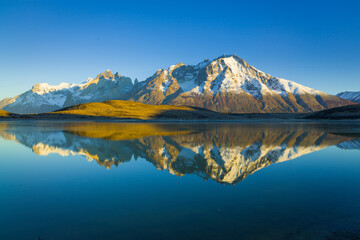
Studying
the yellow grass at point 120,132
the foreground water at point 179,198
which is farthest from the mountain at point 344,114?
the foreground water at point 179,198

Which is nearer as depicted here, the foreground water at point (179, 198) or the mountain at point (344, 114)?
the foreground water at point (179, 198)

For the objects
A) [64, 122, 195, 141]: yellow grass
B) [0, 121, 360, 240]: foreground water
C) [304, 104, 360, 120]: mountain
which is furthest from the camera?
[304, 104, 360, 120]: mountain

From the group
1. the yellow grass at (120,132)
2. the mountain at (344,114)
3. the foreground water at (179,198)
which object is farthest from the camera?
the mountain at (344,114)

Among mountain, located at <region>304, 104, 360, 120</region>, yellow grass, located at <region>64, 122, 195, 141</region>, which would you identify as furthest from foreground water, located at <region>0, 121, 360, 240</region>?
mountain, located at <region>304, 104, 360, 120</region>

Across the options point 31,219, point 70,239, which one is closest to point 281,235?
point 70,239

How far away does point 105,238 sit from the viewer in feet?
28.1

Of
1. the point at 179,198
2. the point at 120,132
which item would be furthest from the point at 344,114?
the point at 179,198

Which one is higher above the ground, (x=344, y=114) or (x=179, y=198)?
(x=344, y=114)

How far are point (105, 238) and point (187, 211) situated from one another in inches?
140

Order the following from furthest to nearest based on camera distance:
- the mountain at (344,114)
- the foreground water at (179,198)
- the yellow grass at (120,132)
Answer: the mountain at (344,114), the yellow grass at (120,132), the foreground water at (179,198)

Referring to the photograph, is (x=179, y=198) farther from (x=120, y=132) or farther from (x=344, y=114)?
(x=344, y=114)

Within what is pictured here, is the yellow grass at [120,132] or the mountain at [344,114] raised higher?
the mountain at [344,114]

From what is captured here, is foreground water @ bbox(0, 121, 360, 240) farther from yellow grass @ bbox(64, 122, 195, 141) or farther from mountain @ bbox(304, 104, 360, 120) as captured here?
mountain @ bbox(304, 104, 360, 120)

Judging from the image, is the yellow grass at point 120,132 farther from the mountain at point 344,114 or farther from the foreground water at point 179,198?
the mountain at point 344,114
